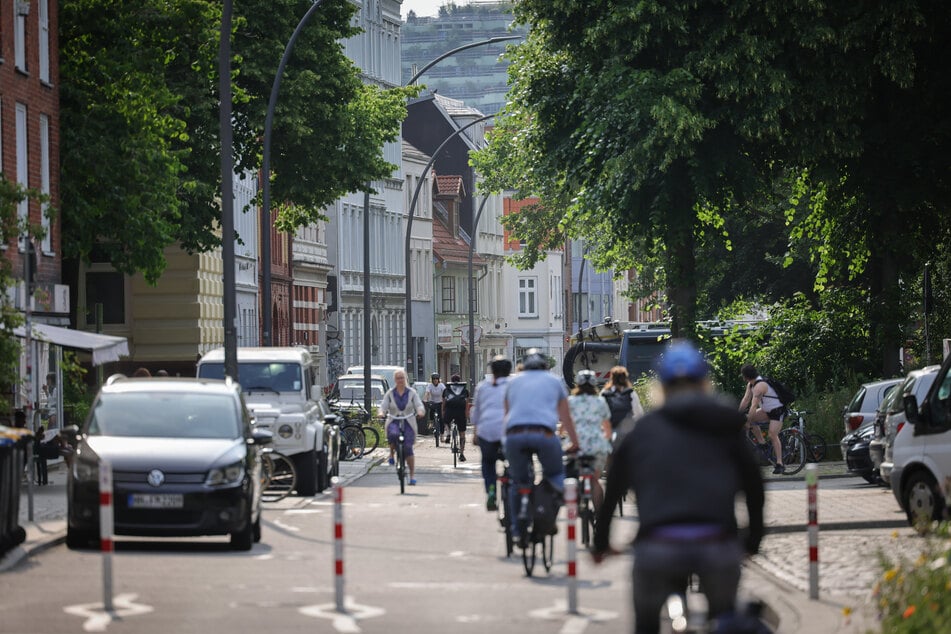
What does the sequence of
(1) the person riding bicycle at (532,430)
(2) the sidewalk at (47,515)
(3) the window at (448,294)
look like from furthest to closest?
(3) the window at (448,294), (2) the sidewalk at (47,515), (1) the person riding bicycle at (532,430)

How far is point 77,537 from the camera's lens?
19.2m

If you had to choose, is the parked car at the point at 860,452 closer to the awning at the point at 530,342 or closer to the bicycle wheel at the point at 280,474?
the bicycle wheel at the point at 280,474

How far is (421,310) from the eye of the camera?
97.4 meters

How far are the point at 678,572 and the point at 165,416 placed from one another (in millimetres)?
13219

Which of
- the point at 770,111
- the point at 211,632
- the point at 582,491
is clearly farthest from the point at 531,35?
the point at 211,632

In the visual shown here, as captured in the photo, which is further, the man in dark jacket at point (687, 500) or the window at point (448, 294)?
the window at point (448, 294)

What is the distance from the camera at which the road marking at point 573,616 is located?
13.1 meters

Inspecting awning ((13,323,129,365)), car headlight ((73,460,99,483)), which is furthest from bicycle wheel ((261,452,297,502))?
car headlight ((73,460,99,483))

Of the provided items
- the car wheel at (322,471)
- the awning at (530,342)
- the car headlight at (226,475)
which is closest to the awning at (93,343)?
the car wheel at (322,471)

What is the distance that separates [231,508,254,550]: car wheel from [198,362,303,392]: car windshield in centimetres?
1058

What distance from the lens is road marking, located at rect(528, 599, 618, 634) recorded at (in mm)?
13078

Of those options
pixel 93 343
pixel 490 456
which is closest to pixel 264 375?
pixel 93 343

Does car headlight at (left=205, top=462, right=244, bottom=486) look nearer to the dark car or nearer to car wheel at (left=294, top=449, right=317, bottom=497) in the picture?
the dark car

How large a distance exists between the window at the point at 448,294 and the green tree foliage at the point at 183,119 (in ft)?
189
